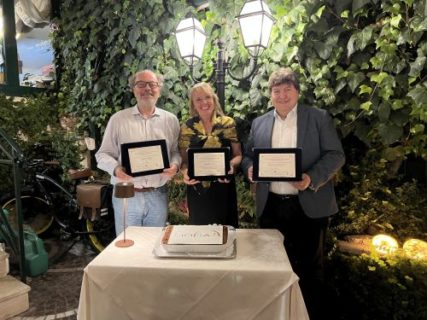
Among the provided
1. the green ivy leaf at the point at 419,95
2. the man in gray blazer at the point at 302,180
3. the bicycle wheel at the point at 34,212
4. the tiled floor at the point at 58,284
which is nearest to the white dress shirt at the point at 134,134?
the man in gray blazer at the point at 302,180

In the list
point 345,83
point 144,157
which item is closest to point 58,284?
point 144,157

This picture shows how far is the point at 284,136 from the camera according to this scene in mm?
2115

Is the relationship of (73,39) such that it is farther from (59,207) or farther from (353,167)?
(353,167)

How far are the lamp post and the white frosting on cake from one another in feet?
3.59

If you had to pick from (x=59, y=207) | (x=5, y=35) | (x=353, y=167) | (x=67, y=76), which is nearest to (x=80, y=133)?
(x=67, y=76)

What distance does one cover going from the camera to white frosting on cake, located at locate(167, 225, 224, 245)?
159 centimetres

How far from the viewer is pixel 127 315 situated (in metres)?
1.51

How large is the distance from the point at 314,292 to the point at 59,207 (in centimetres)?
286

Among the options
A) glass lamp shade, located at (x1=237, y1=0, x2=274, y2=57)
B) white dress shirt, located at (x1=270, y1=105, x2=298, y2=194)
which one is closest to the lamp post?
glass lamp shade, located at (x1=237, y1=0, x2=274, y2=57)

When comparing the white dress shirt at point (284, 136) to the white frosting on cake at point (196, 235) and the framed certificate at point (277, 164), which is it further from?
the white frosting on cake at point (196, 235)

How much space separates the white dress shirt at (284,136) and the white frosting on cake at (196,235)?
53 centimetres

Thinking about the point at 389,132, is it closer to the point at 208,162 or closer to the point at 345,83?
the point at 345,83

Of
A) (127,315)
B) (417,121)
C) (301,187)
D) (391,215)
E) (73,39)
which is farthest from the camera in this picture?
(73,39)

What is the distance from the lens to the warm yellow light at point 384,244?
2418mm
